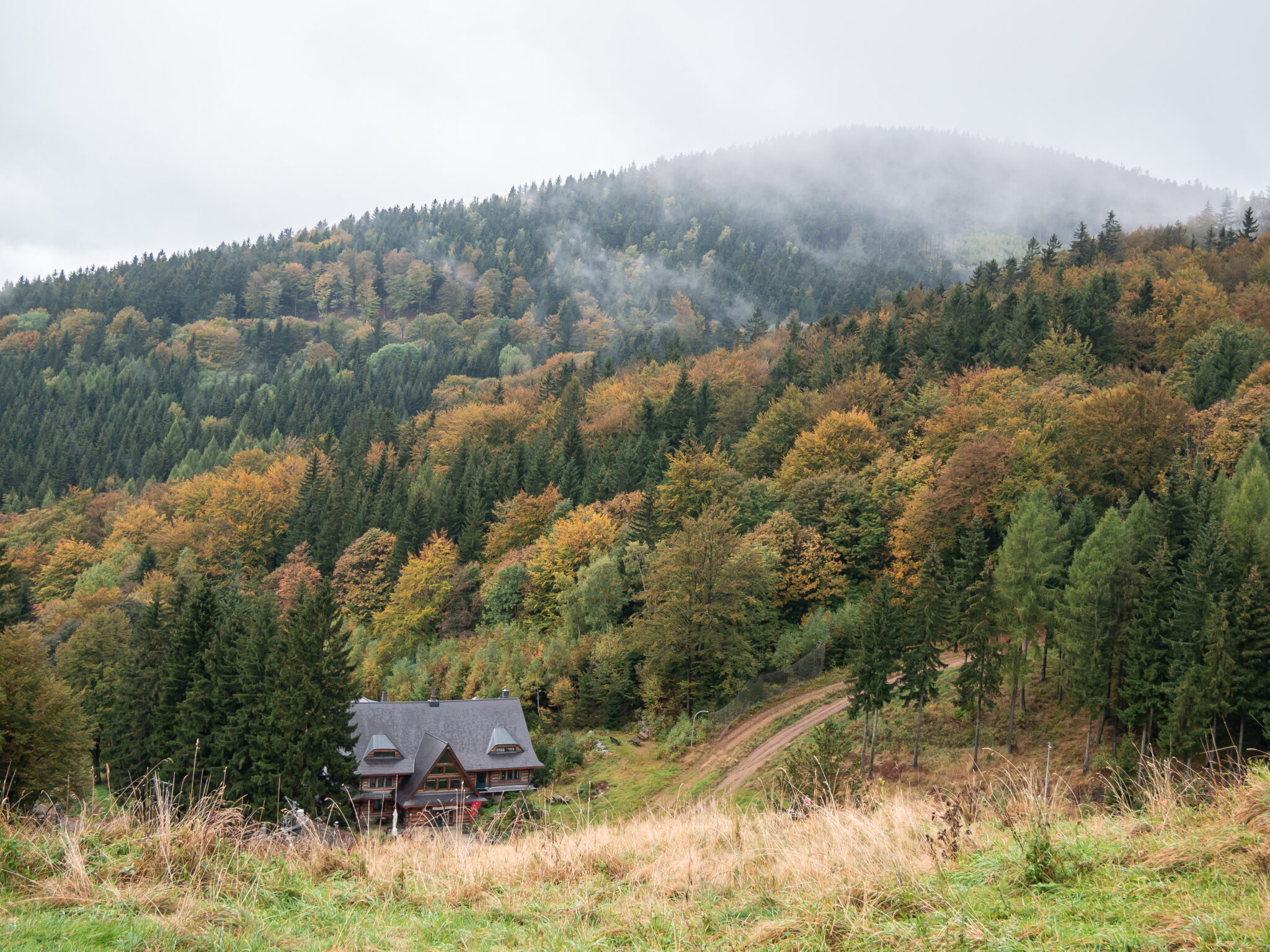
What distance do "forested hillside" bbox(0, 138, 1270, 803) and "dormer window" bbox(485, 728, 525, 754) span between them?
9.50 feet

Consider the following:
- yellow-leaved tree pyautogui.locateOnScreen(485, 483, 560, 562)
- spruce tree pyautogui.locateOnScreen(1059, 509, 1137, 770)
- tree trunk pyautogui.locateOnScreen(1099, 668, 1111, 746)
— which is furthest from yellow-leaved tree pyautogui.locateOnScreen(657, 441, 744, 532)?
tree trunk pyautogui.locateOnScreen(1099, 668, 1111, 746)

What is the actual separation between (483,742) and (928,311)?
54994 millimetres

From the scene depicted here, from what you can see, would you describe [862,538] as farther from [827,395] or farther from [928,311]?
[928,311]

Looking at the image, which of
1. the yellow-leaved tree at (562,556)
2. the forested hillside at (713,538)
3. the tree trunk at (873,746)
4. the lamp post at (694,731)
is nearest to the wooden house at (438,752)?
the forested hillside at (713,538)

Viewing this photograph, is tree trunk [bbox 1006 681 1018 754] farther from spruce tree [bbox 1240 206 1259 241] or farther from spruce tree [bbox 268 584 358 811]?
spruce tree [bbox 1240 206 1259 241]

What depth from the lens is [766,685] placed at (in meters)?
39.8

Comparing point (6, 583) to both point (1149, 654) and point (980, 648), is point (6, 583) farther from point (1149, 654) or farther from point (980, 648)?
point (1149, 654)

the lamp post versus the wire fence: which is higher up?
the wire fence

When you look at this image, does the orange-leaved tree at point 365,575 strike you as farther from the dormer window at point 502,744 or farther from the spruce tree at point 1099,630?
the spruce tree at point 1099,630

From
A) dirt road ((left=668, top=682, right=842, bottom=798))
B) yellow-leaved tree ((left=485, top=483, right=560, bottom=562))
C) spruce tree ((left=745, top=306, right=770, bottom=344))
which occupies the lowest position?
dirt road ((left=668, top=682, right=842, bottom=798))

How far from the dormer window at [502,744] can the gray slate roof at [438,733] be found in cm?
6

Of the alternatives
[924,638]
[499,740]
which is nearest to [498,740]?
[499,740]

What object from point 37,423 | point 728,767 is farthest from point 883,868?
point 37,423

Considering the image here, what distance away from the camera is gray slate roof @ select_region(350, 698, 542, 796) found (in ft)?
113
